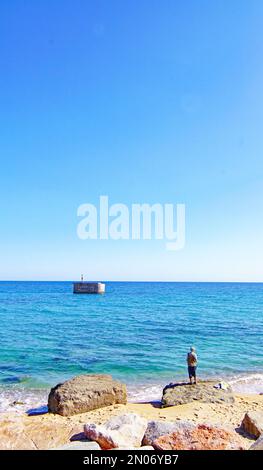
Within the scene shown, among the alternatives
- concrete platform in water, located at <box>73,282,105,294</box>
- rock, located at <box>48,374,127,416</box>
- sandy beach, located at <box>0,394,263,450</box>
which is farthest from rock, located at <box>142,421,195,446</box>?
concrete platform in water, located at <box>73,282,105,294</box>

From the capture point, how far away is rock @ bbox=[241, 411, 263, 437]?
7871mm

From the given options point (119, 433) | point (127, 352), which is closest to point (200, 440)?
point (119, 433)

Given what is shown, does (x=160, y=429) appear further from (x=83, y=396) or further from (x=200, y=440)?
(x=83, y=396)

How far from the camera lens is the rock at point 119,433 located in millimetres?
6633

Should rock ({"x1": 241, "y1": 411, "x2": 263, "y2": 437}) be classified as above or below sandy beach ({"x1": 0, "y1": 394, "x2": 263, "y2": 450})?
above

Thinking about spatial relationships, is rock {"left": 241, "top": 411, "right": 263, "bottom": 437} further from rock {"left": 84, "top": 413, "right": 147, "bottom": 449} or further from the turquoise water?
the turquoise water

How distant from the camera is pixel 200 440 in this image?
6117mm

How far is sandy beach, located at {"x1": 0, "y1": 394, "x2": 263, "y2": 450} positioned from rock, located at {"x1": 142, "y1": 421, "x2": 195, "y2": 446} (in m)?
0.94

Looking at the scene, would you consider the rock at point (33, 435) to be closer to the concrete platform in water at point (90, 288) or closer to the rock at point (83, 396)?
the rock at point (83, 396)

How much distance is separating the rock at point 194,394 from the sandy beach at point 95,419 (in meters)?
0.31

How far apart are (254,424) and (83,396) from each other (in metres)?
5.87

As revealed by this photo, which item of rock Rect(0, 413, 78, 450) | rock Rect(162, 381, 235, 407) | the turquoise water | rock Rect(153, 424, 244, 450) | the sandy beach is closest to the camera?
rock Rect(153, 424, 244, 450)

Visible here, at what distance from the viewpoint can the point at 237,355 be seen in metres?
22.0
